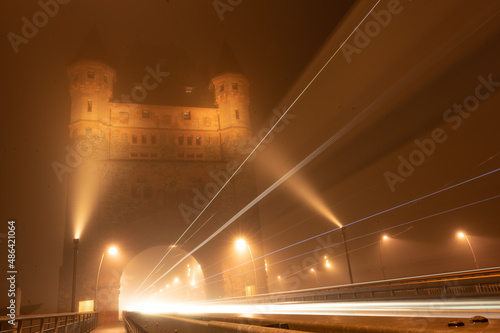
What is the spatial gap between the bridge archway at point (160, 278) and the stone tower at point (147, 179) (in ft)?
23.2

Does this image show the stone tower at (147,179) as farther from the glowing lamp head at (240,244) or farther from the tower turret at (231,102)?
the glowing lamp head at (240,244)

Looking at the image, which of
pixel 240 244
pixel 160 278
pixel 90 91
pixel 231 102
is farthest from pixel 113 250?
pixel 160 278

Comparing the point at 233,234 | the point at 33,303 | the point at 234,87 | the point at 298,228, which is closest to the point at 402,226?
the point at 298,228

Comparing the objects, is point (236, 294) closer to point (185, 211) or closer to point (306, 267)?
point (185, 211)

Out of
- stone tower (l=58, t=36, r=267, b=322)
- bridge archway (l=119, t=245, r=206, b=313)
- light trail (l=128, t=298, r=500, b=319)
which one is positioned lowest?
light trail (l=128, t=298, r=500, b=319)

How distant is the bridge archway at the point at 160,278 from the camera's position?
53906 mm

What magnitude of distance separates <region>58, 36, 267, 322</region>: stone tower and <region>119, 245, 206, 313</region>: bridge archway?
7.07 m

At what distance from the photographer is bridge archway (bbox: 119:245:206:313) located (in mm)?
53906

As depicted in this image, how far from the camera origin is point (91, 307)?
96.8 feet

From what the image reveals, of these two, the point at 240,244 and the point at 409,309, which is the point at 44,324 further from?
the point at 240,244

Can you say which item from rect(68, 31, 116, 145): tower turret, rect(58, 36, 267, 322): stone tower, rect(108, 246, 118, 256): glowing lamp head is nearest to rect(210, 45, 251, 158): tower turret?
rect(58, 36, 267, 322): stone tower

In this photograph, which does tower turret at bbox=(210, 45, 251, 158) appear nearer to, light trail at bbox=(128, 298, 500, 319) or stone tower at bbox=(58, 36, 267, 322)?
stone tower at bbox=(58, 36, 267, 322)

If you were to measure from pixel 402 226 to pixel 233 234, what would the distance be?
81.5 ft

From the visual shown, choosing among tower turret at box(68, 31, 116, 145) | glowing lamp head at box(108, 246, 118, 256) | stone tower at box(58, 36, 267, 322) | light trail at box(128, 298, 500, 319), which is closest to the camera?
light trail at box(128, 298, 500, 319)
